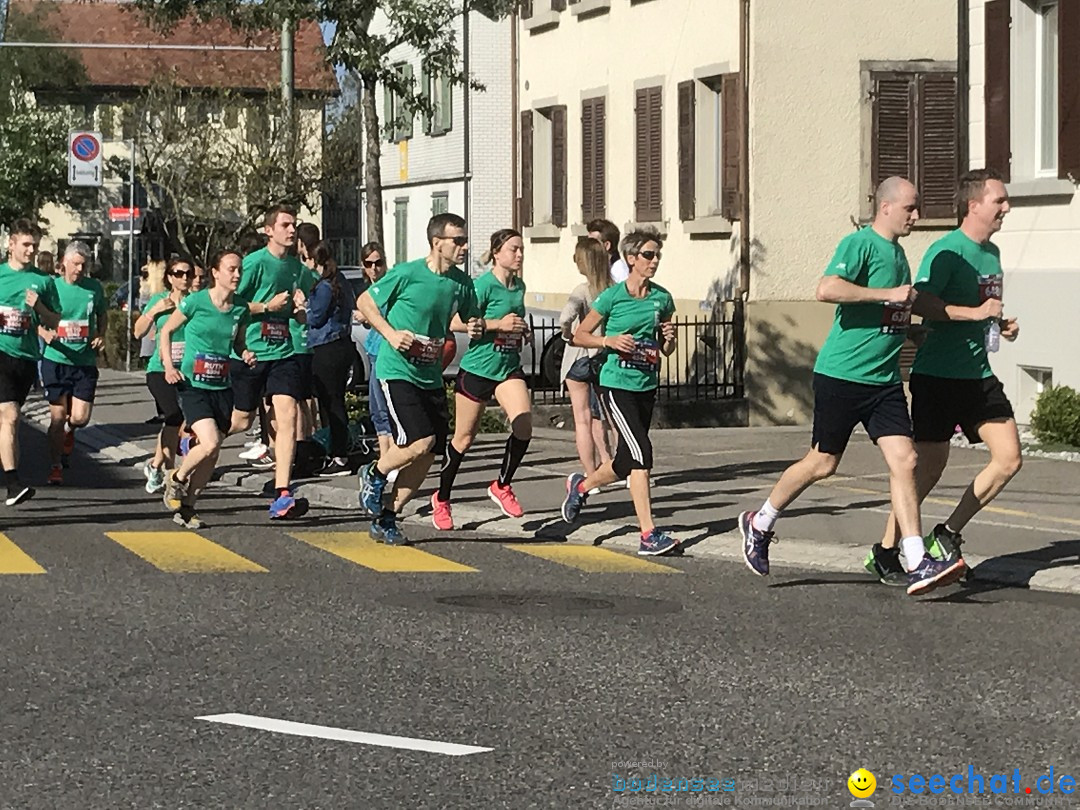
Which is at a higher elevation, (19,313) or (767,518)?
(19,313)

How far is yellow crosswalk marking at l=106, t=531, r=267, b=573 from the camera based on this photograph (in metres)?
12.2

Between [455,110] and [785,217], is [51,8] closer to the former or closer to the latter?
[455,110]

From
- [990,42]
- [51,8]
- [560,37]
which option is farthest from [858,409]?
[51,8]

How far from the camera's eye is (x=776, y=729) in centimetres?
758

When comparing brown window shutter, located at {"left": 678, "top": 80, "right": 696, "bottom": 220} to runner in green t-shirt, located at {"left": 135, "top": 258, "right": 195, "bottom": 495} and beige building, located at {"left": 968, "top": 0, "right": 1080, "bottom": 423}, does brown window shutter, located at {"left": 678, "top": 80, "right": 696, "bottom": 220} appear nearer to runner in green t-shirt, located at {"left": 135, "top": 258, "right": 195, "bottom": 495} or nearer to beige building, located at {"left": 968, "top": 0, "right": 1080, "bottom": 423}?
beige building, located at {"left": 968, "top": 0, "right": 1080, "bottom": 423}

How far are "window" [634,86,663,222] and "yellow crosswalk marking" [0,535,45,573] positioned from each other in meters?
15.4

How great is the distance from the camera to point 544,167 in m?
32.2

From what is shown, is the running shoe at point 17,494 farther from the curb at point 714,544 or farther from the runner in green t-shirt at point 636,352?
the runner in green t-shirt at point 636,352

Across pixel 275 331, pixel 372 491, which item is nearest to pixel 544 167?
pixel 275 331

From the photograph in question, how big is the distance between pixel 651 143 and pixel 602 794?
71.5ft

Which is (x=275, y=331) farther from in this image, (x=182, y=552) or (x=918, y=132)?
(x=918, y=132)

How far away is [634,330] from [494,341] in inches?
50.8

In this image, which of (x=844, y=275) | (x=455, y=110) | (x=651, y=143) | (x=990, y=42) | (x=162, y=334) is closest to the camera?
(x=844, y=275)

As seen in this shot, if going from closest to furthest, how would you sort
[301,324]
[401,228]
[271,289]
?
[271,289] < [301,324] < [401,228]
